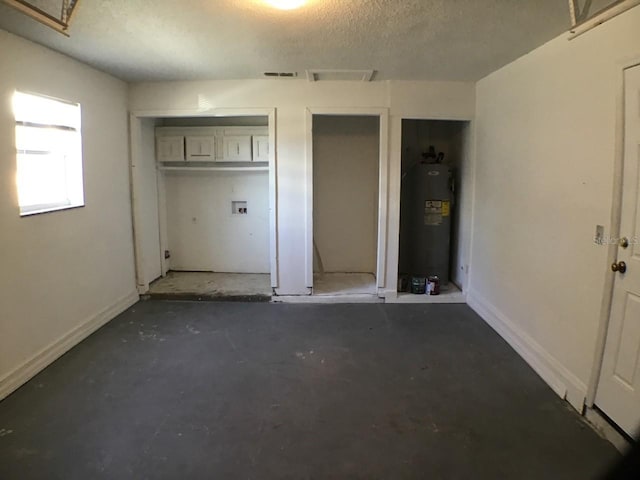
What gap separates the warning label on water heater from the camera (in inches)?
189

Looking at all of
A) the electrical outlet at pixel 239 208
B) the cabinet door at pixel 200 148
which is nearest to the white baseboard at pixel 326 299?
the electrical outlet at pixel 239 208

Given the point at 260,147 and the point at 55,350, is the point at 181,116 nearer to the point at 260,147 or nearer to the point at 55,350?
the point at 260,147

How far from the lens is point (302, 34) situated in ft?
Result: 9.48

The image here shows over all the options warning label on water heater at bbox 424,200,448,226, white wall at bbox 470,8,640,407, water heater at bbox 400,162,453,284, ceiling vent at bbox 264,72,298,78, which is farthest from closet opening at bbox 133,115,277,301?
white wall at bbox 470,8,640,407

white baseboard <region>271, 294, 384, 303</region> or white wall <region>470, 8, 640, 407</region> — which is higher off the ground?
white wall <region>470, 8, 640, 407</region>

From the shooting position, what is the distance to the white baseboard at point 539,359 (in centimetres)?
262

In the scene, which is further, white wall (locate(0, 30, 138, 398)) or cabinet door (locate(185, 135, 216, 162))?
cabinet door (locate(185, 135, 216, 162))

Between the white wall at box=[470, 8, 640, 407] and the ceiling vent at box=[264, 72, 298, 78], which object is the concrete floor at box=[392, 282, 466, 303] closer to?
the white wall at box=[470, 8, 640, 407]

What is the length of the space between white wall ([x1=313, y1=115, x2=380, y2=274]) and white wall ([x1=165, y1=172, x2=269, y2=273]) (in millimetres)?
722

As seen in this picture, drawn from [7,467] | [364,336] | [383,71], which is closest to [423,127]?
[383,71]

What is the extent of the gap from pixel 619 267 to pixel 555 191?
0.77m

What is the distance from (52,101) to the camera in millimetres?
3344

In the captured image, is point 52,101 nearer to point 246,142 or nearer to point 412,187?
point 246,142

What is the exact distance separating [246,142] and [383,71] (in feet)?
6.07
